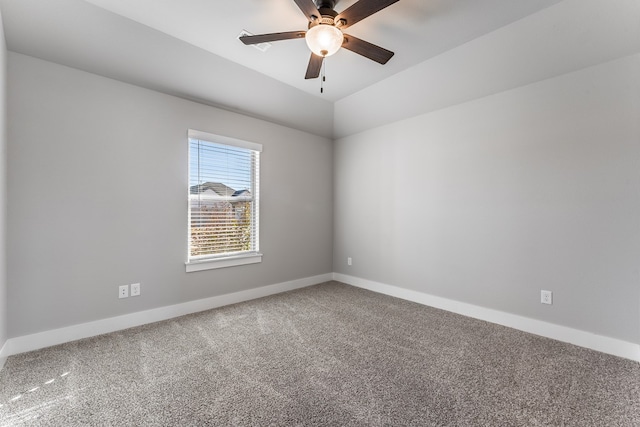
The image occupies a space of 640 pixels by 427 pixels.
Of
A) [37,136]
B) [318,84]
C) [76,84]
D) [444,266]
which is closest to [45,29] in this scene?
[76,84]

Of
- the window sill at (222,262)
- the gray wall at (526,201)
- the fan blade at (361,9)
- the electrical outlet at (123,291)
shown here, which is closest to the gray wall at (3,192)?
the electrical outlet at (123,291)

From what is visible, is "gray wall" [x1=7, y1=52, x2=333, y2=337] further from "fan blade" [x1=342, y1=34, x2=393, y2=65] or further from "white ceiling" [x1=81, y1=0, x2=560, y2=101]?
"fan blade" [x1=342, y1=34, x2=393, y2=65]

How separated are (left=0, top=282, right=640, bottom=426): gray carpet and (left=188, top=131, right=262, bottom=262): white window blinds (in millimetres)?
966

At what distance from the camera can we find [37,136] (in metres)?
2.29

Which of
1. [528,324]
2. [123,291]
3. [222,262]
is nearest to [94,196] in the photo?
[123,291]

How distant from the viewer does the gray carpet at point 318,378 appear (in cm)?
155

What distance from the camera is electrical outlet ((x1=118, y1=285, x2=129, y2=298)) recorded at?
2.68 m

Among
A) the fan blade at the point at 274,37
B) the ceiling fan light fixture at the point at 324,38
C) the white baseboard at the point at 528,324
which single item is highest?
→ the fan blade at the point at 274,37

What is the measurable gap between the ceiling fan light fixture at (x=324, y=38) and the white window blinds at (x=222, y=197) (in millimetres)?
1823

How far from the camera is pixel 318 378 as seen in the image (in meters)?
1.91

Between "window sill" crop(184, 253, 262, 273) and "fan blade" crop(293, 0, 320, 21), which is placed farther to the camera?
"window sill" crop(184, 253, 262, 273)

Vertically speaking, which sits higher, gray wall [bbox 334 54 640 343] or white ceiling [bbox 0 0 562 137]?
white ceiling [bbox 0 0 562 137]

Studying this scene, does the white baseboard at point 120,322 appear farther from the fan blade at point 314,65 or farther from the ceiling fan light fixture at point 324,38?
the ceiling fan light fixture at point 324,38

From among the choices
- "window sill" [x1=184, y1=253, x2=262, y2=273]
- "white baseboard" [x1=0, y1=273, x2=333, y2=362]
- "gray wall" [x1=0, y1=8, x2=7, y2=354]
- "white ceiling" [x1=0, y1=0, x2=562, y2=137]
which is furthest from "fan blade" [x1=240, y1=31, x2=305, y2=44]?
"white baseboard" [x1=0, y1=273, x2=333, y2=362]
